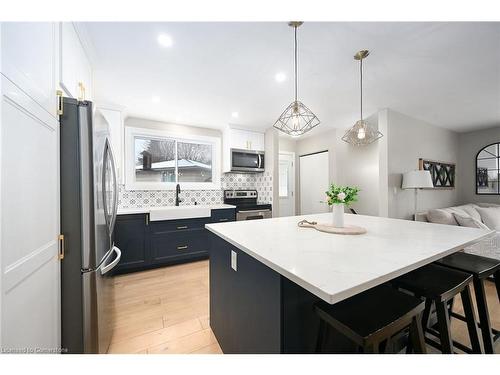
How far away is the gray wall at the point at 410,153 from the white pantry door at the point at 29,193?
3.98 meters

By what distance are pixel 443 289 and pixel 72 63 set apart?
2.67 metres

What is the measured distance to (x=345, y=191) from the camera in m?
1.48

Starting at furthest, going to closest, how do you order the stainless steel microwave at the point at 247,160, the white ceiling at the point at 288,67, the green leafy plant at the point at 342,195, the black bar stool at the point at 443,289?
the stainless steel microwave at the point at 247,160 → the white ceiling at the point at 288,67 → the green leafy plant at the point at 342,195 → the black bar stool at the point at 443,289

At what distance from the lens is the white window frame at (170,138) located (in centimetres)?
325

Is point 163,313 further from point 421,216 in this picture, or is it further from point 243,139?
point 421,216

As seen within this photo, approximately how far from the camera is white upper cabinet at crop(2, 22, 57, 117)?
735 millimetres

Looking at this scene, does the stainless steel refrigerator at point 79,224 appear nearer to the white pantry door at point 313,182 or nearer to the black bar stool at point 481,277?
the black bar stool at point 481,277

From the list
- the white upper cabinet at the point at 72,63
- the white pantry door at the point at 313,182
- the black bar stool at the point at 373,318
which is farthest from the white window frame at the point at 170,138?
the black bar stool at the point at 373,318

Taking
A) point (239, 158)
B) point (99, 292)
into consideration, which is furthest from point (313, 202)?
point (99, 292)

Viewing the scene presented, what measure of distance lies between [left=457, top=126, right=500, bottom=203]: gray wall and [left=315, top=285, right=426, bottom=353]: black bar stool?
5408mm

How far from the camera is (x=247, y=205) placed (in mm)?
3770

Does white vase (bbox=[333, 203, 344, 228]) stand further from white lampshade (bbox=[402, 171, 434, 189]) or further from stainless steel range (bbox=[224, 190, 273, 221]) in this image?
white lampshade (bbox=[402, 171, 434, 189])

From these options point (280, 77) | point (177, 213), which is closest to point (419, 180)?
point (280, 77)
